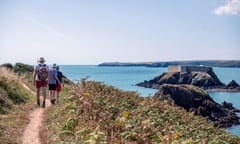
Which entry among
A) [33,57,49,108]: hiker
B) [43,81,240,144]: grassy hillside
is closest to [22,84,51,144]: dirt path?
[43,81,240,144]: grassy hillside

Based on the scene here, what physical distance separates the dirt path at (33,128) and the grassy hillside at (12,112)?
181mm

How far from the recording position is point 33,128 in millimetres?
11875

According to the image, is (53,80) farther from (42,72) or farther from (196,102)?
(196,102)

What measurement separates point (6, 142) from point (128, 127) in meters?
3.20

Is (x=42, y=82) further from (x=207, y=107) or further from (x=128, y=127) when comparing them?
(x=207, y=107)

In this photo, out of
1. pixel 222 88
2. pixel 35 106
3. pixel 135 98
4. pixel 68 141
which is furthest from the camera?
pixel 222 88

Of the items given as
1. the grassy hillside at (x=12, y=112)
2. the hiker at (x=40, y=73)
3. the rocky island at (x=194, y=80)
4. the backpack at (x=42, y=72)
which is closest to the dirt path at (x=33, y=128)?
the grassy hillside at (x=12, y=112)

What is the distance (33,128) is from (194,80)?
112 metres

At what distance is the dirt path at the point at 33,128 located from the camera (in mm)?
10164

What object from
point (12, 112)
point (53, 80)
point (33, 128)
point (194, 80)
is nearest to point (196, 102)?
point (53, 80)

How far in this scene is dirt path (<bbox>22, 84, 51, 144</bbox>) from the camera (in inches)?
400

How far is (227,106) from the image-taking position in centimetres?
6372

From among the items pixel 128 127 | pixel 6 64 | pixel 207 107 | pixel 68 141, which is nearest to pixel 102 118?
pixel 128 127

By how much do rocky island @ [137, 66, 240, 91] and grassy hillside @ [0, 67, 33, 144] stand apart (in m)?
97.5
